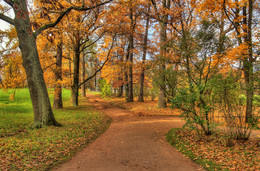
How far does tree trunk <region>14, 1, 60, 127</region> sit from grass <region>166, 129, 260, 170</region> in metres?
5.97

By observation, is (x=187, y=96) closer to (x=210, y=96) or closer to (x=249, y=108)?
(x=210, y=96)

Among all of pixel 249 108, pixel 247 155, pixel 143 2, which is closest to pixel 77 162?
pixel 247 155

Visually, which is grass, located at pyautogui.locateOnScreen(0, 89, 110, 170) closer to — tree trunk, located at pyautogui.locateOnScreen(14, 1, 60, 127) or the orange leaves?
tree trunk, located at pyautogui.locateOnScreen(14, 1, 60, 127)

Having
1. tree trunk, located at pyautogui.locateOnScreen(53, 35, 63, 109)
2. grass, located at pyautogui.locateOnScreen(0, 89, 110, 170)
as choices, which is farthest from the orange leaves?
grass, located at pyautogui.locateOnScreen(0, 89, 110, 170)

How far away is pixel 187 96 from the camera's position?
17.1ft

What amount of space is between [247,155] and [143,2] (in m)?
16.6

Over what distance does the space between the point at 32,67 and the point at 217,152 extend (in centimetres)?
807

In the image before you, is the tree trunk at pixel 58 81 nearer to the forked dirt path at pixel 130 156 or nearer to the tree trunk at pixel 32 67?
the tree trunk at pixel 32 67

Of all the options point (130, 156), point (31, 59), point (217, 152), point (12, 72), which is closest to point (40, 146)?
point (130, 156)

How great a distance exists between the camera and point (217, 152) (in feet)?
15.0

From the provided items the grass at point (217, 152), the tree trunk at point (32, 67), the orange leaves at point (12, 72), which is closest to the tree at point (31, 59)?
the tree trunk at point (32, 67)

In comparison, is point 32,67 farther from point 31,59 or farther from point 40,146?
point 40,146

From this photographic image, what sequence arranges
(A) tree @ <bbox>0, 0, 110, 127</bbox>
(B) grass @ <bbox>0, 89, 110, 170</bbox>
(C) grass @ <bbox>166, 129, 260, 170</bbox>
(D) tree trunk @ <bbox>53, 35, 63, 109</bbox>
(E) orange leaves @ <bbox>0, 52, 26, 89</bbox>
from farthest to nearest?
(D) tree trunk @ <bbox>53, 35, 63, 109</bbox>
(E) orange leaves @ <bbox>0, 52, 26, 89</bbox>
(A) tree @ <bbox>0, 0, 110, 127</bbox>
(B) grass @ <bbox>0, 89, 110, 170</bbox>
(C) grass @ <bbox>166, 129, 260, 170</bbox>

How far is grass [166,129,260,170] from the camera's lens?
382 cm
